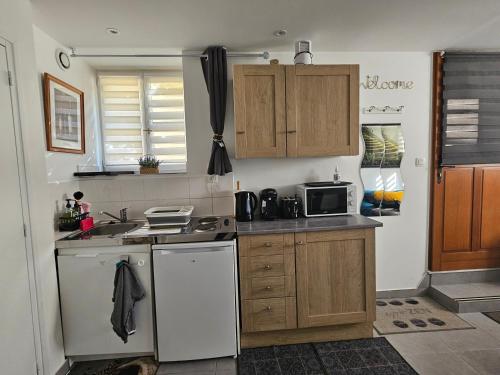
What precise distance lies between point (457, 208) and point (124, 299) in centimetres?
304

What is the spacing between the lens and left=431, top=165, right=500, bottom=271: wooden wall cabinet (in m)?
2.58

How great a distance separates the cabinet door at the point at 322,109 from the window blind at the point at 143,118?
1.12m

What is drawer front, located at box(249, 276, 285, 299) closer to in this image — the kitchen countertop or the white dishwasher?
the white dishwasher

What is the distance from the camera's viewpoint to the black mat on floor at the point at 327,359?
177cm

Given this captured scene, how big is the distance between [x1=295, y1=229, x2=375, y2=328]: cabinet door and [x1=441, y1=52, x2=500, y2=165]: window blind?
138 centimetres

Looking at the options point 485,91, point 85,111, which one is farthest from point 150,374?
point 485,91

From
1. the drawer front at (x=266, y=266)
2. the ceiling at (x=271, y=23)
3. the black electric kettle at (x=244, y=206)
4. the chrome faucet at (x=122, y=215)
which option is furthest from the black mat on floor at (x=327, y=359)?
the ceiling at (x=271, y=23)

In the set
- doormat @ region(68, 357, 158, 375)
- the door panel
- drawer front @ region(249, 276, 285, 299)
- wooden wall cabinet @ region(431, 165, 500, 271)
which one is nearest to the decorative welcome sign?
wooden wall cabinet @ region(431, 165, 500, 271)

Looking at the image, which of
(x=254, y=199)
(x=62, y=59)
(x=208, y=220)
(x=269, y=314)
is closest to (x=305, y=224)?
(x=254, y=199)

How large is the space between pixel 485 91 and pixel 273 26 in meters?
2.16

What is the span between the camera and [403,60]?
8.23 ft

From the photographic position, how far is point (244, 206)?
7.18 ft

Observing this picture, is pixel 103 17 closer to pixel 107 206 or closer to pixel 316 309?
pixel 107 206

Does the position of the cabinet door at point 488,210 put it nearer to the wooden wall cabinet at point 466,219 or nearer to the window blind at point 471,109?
the wooden wall cabinet at point 466,219
